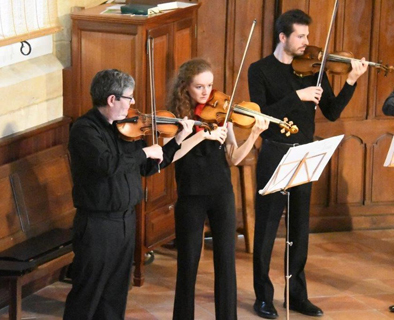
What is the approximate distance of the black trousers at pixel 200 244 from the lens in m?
4.87

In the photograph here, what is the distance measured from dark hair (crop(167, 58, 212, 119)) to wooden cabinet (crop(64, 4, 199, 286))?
978 millimetres

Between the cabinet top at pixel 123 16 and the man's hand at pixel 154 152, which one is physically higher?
the cabinet top at pixel 123 16

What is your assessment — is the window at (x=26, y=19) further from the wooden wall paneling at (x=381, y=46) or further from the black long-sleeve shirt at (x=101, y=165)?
the wooden wall paneling at (x=381, y=46)

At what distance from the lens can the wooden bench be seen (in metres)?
5.02

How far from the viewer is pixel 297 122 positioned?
5414mm

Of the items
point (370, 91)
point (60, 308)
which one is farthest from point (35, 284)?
point (370, 91)

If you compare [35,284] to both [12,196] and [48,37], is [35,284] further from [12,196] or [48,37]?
[48,37]

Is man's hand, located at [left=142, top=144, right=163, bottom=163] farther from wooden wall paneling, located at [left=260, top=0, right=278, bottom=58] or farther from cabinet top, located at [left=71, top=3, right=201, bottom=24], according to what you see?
wooden wall paneling, located at [left=260, top=0, right=278, bottom=58]

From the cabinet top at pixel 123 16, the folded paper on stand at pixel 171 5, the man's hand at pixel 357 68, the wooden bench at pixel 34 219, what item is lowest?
the wooden bench at pixel 34 219

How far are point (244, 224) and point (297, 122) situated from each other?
5.59ft

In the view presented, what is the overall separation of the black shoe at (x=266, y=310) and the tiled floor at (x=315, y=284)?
0.14ft

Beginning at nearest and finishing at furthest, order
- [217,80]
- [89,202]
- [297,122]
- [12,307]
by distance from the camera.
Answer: [89,202] < [12,307] < [297,122] < [217,80]

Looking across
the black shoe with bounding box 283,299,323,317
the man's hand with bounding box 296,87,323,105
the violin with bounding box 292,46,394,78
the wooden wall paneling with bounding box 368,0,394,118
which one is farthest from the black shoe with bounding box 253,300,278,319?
the wooden wall paneling with bounding box 368,0,394,118

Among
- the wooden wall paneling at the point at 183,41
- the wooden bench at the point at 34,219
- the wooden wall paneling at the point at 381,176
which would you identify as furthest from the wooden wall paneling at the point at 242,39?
the wooden bench at the point at 34,219
